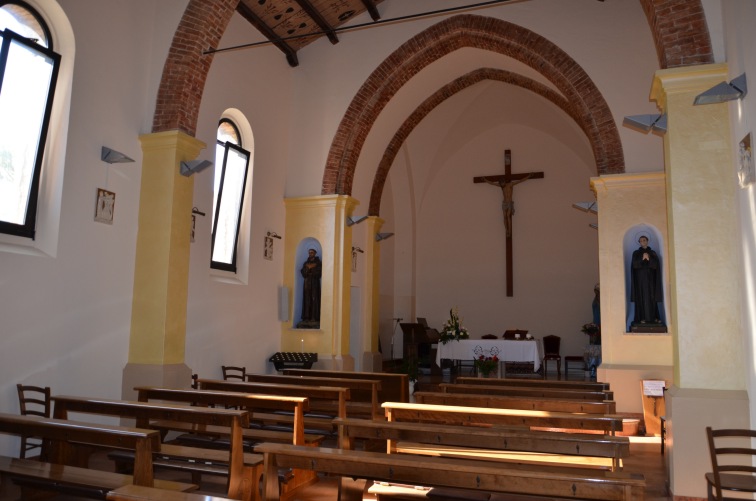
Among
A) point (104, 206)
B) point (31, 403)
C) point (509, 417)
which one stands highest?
point (104, 206)

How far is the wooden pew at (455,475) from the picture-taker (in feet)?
8.94

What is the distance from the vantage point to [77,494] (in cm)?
345

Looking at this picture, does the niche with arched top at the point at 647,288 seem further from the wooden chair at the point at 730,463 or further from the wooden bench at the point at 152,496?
the wooden bench at the point at 152,496

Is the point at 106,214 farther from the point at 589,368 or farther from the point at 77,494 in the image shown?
the point at 589,368

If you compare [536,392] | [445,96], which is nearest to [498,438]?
[536,392]

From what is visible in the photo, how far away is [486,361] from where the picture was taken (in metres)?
11.3

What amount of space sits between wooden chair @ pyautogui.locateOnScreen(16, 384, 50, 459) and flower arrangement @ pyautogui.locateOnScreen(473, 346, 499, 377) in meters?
7.32

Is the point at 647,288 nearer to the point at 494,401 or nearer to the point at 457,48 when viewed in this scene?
the point at 494,401

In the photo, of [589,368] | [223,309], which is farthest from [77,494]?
[589,368]

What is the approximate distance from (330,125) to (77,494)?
8.45 meters

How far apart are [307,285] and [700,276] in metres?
7.02

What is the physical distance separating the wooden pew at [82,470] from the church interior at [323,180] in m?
2.44

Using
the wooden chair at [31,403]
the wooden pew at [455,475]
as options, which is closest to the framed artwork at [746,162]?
the wooden pew at [455,475]

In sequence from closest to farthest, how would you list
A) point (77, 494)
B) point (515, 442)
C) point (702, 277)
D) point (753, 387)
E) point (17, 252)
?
point (77, 494) → point (515, 442) → point (753, 387) → point (702, 277) → point (17, 252)
